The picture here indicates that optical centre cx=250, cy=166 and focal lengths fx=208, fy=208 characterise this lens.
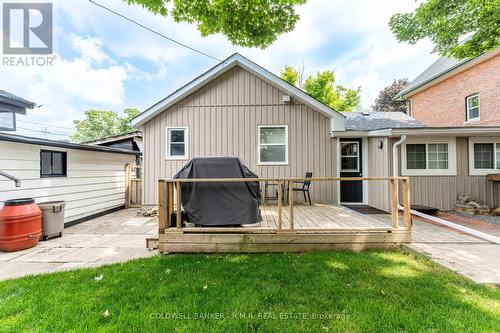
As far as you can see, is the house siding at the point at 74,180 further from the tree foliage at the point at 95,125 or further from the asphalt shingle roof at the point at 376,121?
the tree foliage at the point at 95,125

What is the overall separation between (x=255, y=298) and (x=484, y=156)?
8376mm

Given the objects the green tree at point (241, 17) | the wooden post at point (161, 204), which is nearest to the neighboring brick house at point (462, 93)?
the green tree at point (241, 17)

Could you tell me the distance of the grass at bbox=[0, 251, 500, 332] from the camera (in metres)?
1.90

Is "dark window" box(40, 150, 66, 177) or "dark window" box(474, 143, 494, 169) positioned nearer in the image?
"dark window" box(40, 150, 66, 177)

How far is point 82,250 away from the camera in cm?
375

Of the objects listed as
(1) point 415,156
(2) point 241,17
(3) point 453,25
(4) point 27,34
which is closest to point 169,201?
(2) point 241,17

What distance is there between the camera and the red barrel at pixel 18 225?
3576mm

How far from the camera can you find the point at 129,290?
2439mm

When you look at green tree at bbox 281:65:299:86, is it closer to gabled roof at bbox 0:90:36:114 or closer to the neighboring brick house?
the neighboring brick house

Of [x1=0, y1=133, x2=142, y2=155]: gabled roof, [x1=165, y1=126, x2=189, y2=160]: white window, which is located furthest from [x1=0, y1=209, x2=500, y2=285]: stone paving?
[x1=165, y1=126, x2=189, y2=160]: white window

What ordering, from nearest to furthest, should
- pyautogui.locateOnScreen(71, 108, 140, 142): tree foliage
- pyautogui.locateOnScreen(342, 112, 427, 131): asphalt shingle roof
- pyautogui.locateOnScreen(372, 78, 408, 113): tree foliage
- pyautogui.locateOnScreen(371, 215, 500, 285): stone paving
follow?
pyautogui.locateOnScreen(371, 215, 500, 285): stone paving < pyautogui.locateOnScreen(342, 112, 427, 131): asphalt shingle roof < pyautogui.locateOnScreen(372, 78, 408, 113): tree foliage < pyautogui.locateOnScreen(71, 108, 140, 142): tree foliage

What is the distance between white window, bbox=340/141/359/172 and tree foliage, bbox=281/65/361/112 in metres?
12.6

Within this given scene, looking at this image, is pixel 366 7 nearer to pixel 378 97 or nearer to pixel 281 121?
pixel 281 121

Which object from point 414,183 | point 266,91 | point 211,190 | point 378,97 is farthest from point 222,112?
point 378,97
